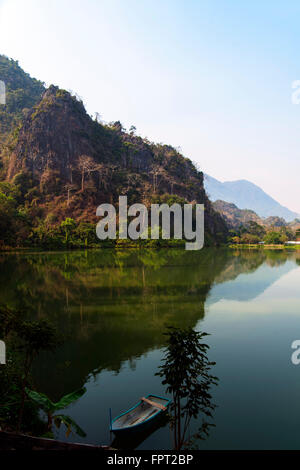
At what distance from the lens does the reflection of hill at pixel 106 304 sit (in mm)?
8266

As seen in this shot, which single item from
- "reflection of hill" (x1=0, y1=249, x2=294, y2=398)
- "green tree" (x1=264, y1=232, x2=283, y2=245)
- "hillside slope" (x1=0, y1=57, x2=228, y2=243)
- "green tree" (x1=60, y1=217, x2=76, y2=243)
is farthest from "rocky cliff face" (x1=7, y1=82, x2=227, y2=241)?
"reflection of hill" (x1=0, y1=249, x2=294, y2=398)

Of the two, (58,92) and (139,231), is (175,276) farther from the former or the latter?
(58,92)

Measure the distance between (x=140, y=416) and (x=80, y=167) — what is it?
65.8 metres

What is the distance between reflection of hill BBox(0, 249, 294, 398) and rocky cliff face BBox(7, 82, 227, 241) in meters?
37.9

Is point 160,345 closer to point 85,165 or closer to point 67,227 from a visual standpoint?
point 67,227

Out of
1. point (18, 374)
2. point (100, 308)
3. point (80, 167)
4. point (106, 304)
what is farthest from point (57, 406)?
point (80, 167)

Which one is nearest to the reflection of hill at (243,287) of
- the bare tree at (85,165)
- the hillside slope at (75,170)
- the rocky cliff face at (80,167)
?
the hillside slope at (75,170)

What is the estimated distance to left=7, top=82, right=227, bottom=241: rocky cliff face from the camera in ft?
204

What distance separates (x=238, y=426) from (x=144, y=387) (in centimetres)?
217

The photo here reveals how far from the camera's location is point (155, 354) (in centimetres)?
879

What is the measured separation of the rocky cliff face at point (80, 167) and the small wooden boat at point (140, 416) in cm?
5431

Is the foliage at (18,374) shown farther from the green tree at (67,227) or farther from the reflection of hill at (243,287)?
the green tree at (67,227)

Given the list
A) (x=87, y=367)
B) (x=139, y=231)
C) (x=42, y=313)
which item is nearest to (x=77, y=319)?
(x=42, y=313)

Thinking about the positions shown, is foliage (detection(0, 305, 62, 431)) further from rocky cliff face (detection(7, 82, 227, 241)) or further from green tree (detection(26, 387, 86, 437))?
rocky cliff face (detection(7, 82, 227, 241))
